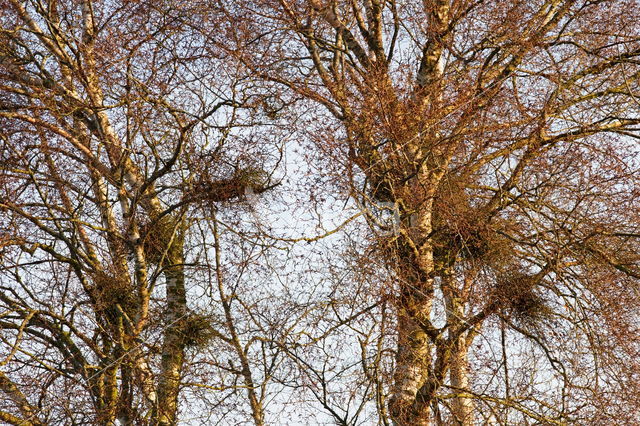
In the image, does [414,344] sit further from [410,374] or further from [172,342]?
[172,342]

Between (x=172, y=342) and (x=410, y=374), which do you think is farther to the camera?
(x=172, y=342)

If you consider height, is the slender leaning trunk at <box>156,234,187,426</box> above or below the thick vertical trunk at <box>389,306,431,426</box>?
above

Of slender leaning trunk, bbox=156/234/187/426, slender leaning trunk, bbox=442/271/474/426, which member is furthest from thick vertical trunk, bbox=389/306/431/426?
slender leaning trunk, bbox=156/234/187/426

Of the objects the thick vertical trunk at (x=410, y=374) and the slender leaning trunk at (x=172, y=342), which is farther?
the slender leaning trunk at (x=172, y=342)

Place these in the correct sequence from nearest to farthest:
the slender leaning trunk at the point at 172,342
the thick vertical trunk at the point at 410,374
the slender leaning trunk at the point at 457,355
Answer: the thick vertical trunk at the point at 410,374, the slender leaning trunk at the point at 457,355, the slender leaning trunk at the point at 172,342

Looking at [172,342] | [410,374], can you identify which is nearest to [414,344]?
[410,374]

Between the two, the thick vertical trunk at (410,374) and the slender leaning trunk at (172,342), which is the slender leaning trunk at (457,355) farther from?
the slender leaning trunk at (172,342)

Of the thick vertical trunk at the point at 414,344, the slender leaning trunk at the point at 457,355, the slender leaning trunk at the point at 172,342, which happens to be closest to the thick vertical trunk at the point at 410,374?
the thick vertical trunk at the point at 414,344

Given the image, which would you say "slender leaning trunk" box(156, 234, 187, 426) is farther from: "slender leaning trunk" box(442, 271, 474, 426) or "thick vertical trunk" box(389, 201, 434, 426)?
"slender leaning trunk" box(442, 271, 474, 426)

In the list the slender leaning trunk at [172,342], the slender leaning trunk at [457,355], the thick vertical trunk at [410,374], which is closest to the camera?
the thick vertical trunk at [410,374]

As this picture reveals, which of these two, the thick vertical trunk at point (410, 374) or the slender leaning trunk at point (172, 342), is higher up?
A: the slender leaning trunk at point (172, 342)

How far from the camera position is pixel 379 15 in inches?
315

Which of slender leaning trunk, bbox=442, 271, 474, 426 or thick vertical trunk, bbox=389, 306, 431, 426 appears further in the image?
slender leaning trunk, bbox=442, 271, 474, 426

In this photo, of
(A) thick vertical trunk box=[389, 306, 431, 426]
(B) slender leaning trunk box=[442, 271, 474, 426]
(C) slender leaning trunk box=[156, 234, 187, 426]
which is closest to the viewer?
(A) thick vertical trunk box=[389, 306, 431, 426]
